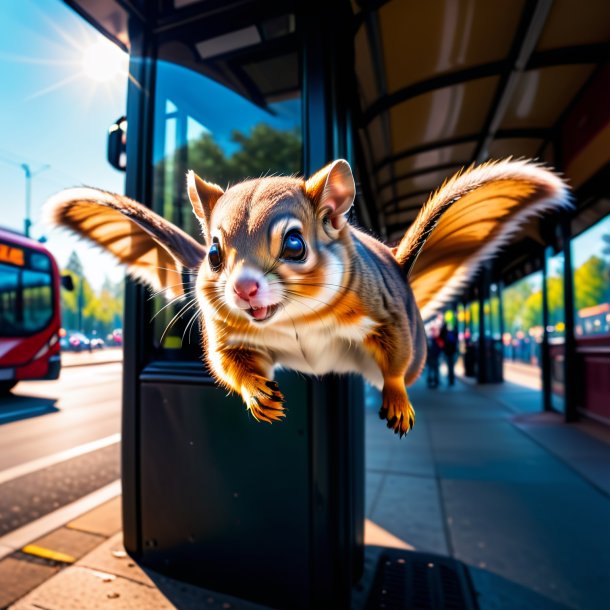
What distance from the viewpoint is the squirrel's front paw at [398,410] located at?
1.46ft

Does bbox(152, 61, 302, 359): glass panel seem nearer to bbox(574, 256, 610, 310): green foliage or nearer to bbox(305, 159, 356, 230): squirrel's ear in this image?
bbox(305, 159, 356, 230): squirrel's ear

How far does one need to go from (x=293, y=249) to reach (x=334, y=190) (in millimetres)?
65

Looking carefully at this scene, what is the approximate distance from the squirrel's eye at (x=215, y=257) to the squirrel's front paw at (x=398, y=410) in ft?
0.77

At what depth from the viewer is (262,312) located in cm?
34

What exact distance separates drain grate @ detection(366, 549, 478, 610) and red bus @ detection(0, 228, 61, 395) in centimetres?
229

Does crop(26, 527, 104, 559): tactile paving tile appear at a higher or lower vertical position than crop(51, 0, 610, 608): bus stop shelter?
lower

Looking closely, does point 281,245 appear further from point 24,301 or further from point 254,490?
point 254,490

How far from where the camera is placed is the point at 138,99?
2.32ft

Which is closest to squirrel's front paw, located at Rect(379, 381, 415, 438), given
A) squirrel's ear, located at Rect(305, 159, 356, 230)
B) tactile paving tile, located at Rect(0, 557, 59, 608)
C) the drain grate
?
squirrel's ear, located at Rect(305, 159, 356, 230)

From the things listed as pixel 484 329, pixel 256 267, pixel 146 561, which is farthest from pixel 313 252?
pixel 146 561

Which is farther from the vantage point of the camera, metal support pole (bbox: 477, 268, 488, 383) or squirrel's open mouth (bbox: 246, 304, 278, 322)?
metal support pole (bbox: 477, 268, 488, 383)

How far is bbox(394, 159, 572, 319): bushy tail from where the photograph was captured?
0.39m

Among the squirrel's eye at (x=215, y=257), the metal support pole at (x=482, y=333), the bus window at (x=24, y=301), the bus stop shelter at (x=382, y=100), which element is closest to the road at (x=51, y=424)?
the bus window at (x=24, y=301)

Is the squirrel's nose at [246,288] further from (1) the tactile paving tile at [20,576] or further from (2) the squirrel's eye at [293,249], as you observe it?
(1) the tactile paving tile at [20,576]
